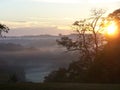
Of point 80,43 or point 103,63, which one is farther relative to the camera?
point 80,43

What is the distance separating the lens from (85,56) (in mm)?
59312

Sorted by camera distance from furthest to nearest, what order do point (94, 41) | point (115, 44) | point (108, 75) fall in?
point (94, 41), point (115, 44), point (108, 75)

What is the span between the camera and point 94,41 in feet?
194

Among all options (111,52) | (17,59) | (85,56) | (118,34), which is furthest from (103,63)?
(17,59)

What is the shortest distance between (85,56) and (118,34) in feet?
42.4

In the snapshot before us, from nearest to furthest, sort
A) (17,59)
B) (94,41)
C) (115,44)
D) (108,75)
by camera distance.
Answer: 1. (108,75)
2. (115,44)
3. (94,41)
4. (17,59)

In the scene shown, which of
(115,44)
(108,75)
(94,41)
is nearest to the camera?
(108,75)

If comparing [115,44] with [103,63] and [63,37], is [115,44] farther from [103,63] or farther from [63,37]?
[63,37]

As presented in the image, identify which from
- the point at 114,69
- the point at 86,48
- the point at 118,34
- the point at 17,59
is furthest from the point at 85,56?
the point at 17,59

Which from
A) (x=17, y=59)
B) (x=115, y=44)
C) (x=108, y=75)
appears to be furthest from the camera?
(x=17, y=59)

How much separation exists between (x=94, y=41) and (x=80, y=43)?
2.19 m

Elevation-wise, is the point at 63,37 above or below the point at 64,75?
above

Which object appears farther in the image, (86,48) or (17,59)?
(17,59)

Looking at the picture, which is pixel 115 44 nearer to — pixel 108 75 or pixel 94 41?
pixel 108 75
